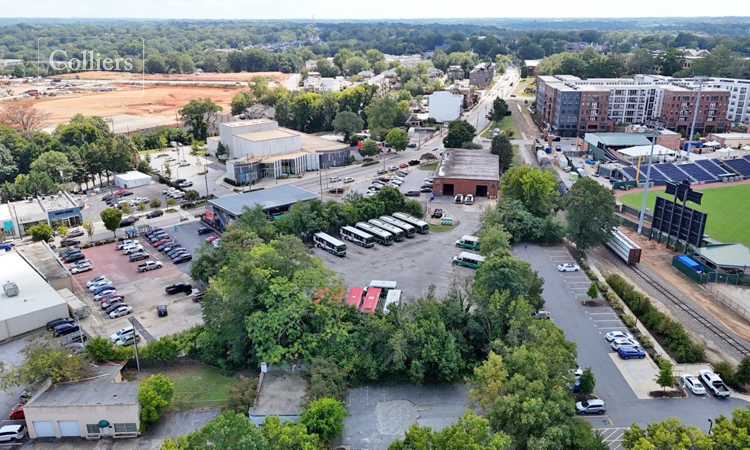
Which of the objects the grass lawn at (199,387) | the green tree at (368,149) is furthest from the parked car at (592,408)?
the green tree at (368,149)

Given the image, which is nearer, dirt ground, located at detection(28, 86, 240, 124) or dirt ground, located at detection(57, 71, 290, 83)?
dirt ground, located at detection(28, 86, 240, 124)

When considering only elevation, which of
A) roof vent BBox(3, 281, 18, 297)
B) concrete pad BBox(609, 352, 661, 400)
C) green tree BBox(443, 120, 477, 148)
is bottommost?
concrete pad BBox(609, 352, 661, 400)

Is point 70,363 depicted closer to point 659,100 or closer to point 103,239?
point 103,239

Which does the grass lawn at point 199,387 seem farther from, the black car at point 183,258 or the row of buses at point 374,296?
the black car at point 183,258

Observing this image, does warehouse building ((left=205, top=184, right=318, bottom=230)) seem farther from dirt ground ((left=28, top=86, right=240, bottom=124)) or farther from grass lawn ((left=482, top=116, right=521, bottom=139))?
dirt ground ((left=28, top=86, right=240, bottom=124))

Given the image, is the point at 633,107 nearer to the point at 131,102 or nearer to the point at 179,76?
the point at 131,102

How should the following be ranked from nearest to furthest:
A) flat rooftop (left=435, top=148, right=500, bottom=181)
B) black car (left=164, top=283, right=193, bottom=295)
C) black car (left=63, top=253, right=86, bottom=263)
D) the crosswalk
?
1. the crosswalk
2. black car (left=164, top=283, right=193, bottom=295)
3. black car (left=63, top=253, right=86, bottom=263)
4. flat rooftop (left=435, top=148, right=500, bottom=181)

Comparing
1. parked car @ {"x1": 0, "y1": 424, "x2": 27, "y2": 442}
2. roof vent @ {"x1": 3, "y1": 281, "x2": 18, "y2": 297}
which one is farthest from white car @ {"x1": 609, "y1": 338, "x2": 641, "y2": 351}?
roof vent @ {"x1": 3, "y1": 281, "x2": 18, "y2": 297}
